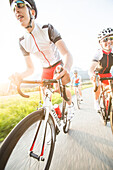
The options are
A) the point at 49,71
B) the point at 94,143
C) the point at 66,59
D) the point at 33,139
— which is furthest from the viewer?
the point at 49,71

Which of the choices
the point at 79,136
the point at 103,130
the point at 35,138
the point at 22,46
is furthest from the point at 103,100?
the point at 22,46

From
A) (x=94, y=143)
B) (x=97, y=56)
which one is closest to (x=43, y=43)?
(x=97, y=56)

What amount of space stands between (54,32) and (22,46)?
783 millimetres

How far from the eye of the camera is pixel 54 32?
5.31ft

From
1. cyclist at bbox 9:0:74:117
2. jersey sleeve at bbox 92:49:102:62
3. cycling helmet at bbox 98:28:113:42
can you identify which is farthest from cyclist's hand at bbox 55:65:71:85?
cycling helmet at bbox 98:28:113:42

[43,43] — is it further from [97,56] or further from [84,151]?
[84,151]

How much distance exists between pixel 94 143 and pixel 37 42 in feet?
7.51

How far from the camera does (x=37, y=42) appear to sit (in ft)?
6.14

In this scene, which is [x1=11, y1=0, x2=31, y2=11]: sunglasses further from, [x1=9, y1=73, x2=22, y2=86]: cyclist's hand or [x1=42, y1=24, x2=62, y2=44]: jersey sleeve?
[x1=9, y1=73, x2=22, y2=86]: cyclist's hand

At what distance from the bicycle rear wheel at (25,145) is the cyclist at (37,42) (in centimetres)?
52

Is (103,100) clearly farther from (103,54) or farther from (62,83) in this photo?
(62,83)

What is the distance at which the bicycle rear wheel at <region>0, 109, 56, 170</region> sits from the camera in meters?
0.87

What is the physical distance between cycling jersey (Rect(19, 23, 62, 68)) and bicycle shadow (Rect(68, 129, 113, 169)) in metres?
1.78

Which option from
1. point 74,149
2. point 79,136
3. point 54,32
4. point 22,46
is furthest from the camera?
point 79,136
